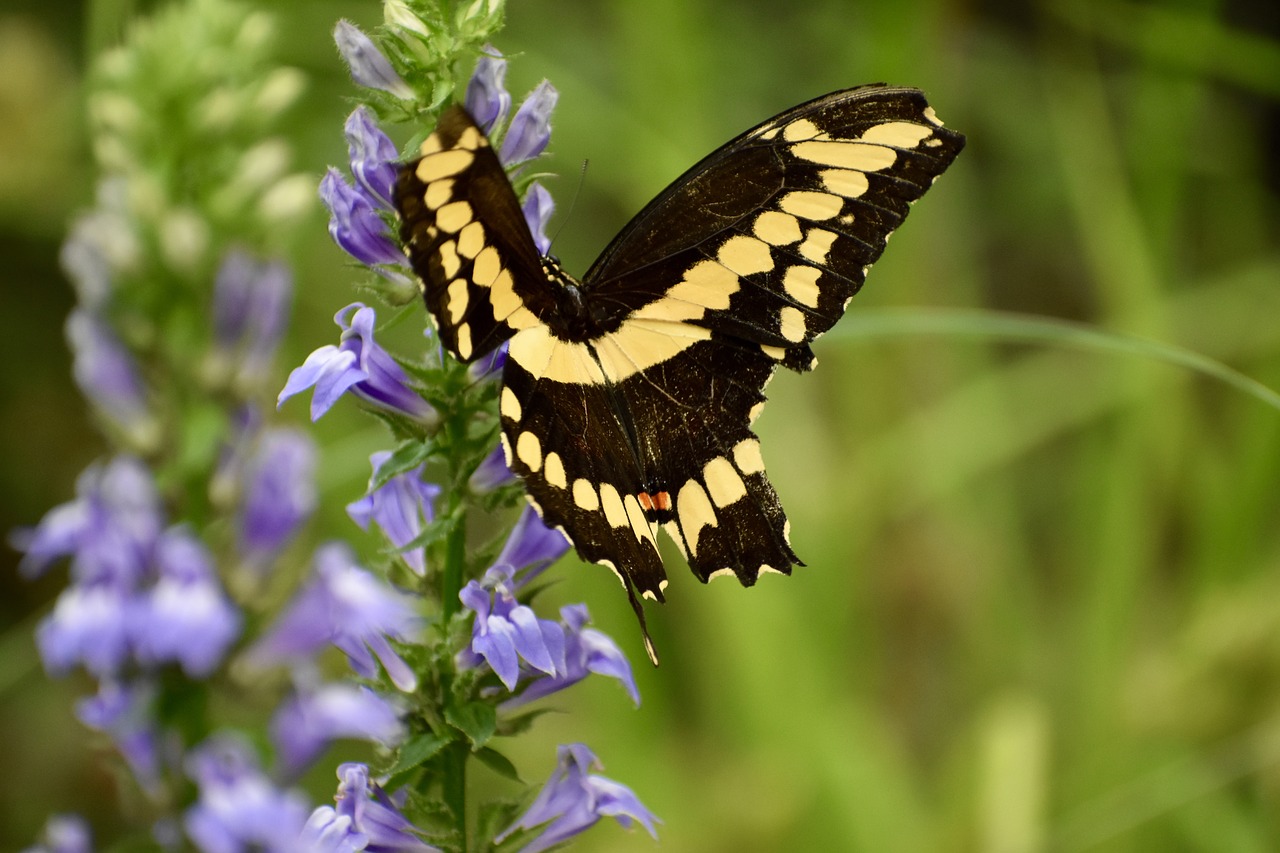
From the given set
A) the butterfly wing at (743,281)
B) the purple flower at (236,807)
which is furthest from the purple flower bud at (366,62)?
the purple flower at (236,807)

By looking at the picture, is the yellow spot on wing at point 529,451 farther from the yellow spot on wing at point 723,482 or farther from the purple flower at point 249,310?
the purple flower at point 249,310

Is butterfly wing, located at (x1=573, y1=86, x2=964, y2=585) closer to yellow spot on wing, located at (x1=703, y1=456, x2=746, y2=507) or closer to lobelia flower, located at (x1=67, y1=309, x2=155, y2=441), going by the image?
yellow spot on wing, located at (x1=703, y1=456, x2=746, y2=507)

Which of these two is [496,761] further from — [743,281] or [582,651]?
[743,281]

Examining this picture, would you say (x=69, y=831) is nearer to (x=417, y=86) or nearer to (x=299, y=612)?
(x=299, y=612)

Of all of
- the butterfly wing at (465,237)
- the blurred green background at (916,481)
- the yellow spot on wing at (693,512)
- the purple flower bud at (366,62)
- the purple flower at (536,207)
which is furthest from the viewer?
the blurred green background at (916,481)

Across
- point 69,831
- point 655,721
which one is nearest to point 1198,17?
point 655,721

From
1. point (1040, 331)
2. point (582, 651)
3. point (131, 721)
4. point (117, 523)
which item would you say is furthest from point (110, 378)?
point (1040, 331)
